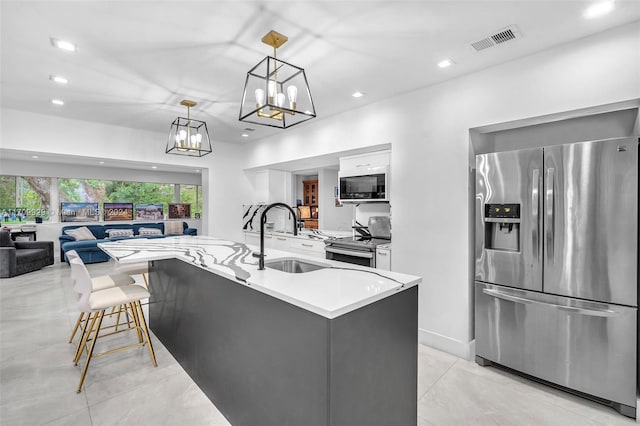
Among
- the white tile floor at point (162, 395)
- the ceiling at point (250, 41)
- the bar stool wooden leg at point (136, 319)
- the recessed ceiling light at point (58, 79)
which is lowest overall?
the white tile floor at point (162, 395)

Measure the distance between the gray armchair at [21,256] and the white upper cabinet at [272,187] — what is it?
4.57 metres

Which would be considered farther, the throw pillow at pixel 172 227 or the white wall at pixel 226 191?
the throw pillow at pixel 172 227

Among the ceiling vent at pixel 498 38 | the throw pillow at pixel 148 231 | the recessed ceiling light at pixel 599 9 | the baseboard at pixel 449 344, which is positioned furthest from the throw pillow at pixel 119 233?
the recessed ceiling light at pixel 599 9

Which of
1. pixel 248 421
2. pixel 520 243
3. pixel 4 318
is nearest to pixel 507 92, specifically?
pixel 520 243

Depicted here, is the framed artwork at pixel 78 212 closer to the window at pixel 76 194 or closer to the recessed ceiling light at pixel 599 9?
the window at pixel 76 194

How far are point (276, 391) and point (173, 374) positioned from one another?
54.4 inches

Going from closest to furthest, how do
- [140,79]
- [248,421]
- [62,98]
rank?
[248,421] → [140,79] → [62,98]

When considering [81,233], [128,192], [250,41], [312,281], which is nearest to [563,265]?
[312,281]

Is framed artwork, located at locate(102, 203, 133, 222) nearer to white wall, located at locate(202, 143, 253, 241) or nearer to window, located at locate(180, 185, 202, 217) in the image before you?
window, located at locate(180, 185, 202, 217)

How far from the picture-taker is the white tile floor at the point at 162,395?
1942mm

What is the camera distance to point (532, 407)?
209cm

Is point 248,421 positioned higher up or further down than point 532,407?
higher up

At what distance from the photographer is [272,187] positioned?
230 inches

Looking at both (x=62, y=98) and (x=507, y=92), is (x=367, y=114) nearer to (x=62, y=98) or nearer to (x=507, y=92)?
(x=507, y=92)
